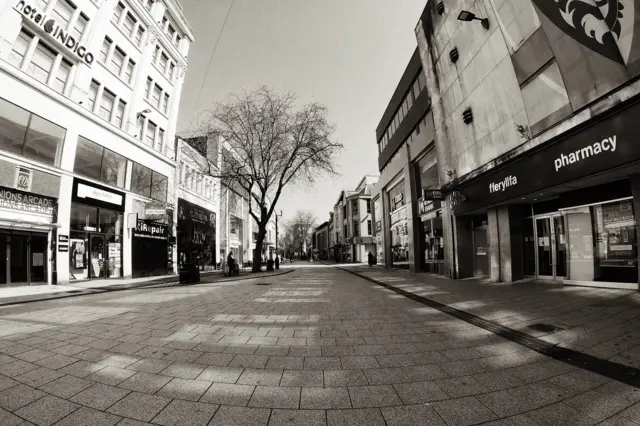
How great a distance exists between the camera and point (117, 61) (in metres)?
20.1

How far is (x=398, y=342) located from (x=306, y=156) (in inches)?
768

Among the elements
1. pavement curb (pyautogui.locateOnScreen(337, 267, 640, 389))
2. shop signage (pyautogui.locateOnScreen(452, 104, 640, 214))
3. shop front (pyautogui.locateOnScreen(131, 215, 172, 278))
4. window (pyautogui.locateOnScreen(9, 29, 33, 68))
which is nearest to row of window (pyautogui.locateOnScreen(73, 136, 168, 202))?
shop front (pyautogui.locateOnScreen(131, 215, 172, 278))

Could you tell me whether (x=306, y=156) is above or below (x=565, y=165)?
above

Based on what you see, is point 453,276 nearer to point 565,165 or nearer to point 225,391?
point 565,165

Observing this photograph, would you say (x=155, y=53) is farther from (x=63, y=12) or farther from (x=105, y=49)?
(x=63, y=12)

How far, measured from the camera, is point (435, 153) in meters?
17.0

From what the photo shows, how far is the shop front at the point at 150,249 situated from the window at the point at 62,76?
8438 mm

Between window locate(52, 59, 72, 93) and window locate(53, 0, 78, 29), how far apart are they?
1.85 m

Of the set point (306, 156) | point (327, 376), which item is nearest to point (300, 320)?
point (327, 376)

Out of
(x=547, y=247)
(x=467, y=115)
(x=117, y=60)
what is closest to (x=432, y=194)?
(x=467, y=115)

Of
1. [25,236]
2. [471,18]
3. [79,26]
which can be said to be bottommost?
[25,236]

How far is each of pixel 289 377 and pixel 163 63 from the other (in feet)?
94.9

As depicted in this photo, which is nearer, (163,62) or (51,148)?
(51,148)

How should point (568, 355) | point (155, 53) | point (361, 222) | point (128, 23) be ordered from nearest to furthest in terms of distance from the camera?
point (568, 355)
point (128, 23)
point (155, 53)
point (361, 222)
